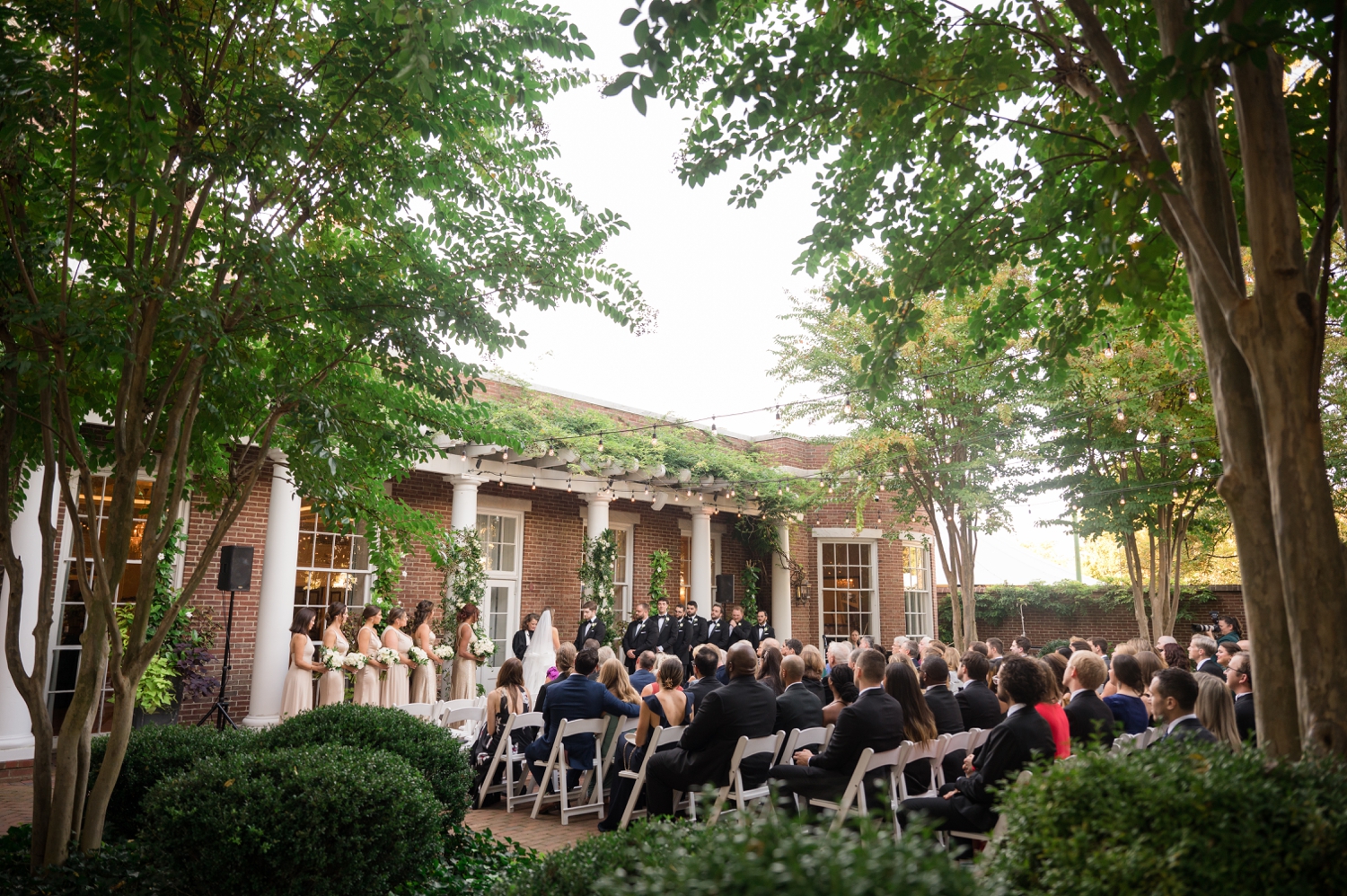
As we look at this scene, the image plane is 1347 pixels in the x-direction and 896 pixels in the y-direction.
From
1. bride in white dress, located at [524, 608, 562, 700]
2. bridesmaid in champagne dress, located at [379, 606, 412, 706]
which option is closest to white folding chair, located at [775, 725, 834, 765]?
bride in white dress, located at [524, 608, 562, 700]

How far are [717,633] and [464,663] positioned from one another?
5047 mm

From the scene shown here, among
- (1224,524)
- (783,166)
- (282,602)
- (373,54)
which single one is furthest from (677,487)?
(373,54)

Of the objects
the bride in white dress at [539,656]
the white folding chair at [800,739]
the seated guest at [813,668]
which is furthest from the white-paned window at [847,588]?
the white folding chair at [800,739]

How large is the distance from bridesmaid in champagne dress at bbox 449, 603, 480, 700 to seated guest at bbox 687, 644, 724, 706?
210 inches

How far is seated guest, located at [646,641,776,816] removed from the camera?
19.0ft

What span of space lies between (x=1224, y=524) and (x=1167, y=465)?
2.82 meters

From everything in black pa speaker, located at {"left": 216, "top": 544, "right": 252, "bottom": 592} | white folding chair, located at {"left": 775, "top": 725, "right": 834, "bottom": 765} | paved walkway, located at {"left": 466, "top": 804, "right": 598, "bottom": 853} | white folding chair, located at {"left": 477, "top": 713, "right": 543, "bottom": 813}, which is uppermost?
black pa speaker, located at {"left": 216, "top": 544, "right": 252, "bottom": 592}

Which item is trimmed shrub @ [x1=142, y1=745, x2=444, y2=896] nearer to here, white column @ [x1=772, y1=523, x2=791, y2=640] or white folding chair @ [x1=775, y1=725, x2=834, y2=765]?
white folding chair @ [x1=775, y1=725, x2=834, y2=765]

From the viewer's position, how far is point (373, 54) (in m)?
4.05

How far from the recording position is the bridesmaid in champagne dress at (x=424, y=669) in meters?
10.9

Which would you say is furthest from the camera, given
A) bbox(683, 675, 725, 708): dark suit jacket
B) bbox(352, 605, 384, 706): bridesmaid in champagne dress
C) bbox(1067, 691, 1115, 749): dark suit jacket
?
bbox(352, 605, 384, 706): bridesmaid in champagne dress

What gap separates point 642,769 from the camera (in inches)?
242

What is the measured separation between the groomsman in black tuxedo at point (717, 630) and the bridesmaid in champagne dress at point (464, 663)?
4706 mm

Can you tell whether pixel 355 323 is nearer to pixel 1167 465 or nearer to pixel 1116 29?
pixel 1116 29
